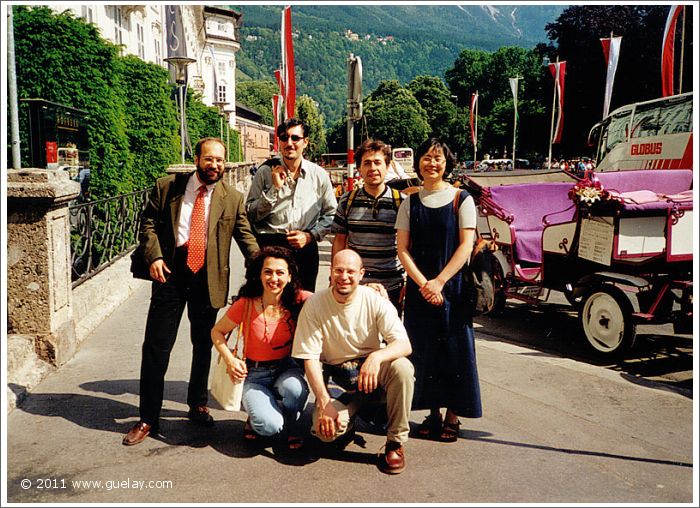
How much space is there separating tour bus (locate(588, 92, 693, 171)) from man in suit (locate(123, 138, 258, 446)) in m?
13.4

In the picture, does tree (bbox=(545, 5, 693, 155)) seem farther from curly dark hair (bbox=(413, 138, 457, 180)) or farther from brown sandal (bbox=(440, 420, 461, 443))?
brown sandal (bbox=(440, 420, 461, 443))

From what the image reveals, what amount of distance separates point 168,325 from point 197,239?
1.90 feet

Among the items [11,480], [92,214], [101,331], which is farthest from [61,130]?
[11,480]

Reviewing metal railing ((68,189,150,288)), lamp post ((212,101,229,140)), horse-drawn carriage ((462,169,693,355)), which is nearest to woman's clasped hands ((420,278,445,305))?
horse-drawn carriage ((462,169,693,355))

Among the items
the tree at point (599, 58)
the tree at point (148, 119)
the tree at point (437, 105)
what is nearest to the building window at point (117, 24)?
the tree at point (148, 119)

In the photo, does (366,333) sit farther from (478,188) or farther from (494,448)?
(478,188)

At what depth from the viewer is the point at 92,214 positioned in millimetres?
8172

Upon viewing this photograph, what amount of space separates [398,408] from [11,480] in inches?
83.3

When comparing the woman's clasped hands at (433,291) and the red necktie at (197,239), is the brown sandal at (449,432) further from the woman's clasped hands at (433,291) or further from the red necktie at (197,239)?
the red necktie at (197,239)

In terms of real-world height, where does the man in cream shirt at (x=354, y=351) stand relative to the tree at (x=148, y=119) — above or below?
below

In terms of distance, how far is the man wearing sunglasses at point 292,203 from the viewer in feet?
15.1

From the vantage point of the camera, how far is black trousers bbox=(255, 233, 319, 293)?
4684 millimetres

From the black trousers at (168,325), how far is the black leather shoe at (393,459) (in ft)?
4.49

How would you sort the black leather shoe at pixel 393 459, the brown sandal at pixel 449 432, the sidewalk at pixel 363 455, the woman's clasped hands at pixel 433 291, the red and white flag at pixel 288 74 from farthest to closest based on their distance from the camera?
the red and white flag at pixel 288 74 < the brown sandal at pixel 449 432 < the woman's clasped hands at pixel 433 291 < the black leather shoe at pixel 393 459 < the sidewalk at pixel 363 455
